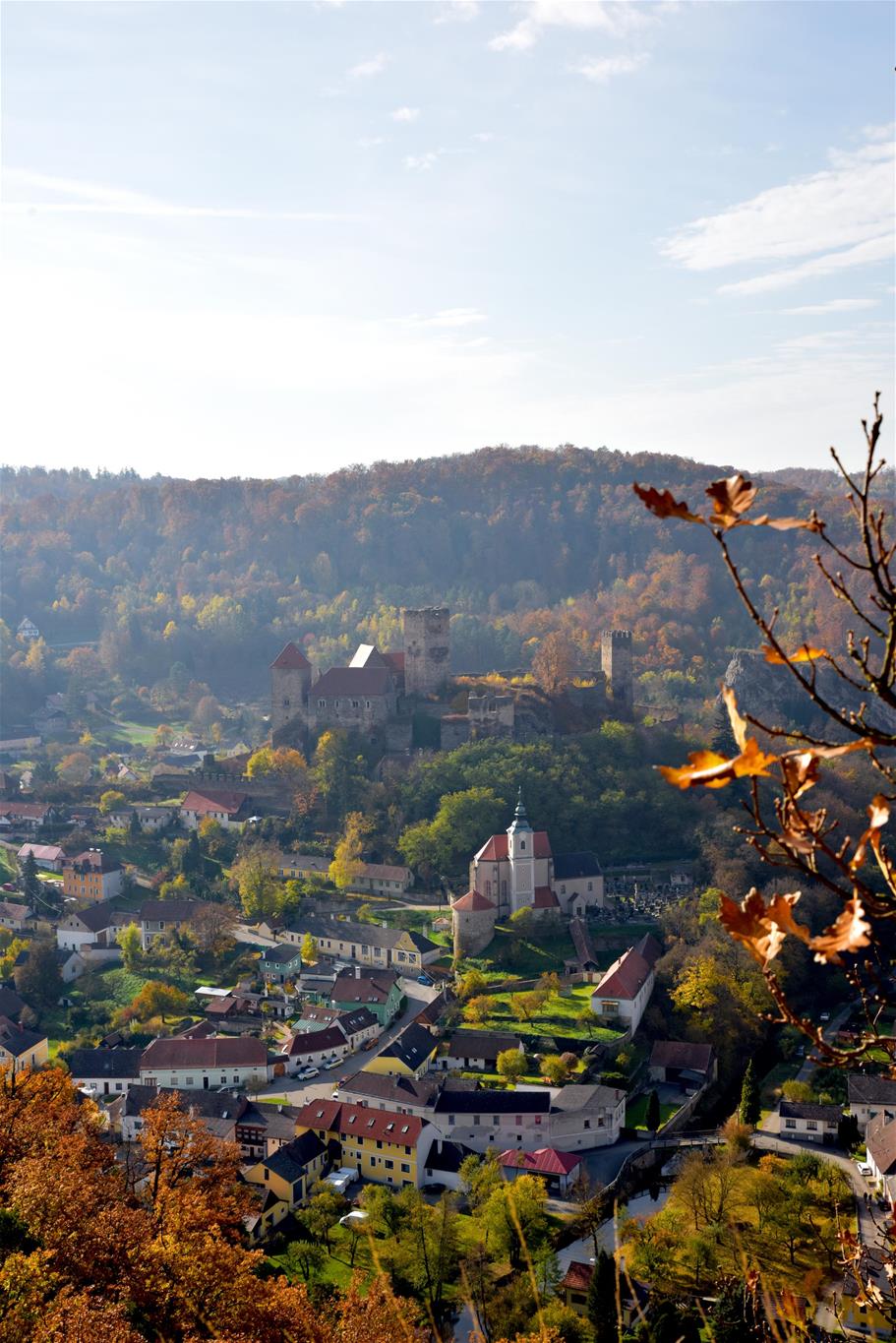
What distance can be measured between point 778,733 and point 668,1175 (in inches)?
845

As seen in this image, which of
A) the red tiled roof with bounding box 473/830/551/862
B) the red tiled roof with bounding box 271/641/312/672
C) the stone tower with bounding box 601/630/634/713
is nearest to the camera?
the red tiled roof with bounding box 473/830/551/862

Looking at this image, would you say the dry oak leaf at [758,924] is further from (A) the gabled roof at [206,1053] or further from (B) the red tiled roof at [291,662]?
(B) the red tiled roof at [291,662]

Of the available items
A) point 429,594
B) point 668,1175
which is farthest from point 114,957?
point 429,594

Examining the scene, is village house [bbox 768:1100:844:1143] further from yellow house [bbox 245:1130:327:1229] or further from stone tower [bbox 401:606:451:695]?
stone tower [bbox 401:606:451:695]

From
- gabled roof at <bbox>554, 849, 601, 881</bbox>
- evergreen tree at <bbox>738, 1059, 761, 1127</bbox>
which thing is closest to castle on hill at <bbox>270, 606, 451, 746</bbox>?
gabled roof at <bbox>554, 849, 601, 881</bbox>

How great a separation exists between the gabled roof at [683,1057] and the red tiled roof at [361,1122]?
6.33m

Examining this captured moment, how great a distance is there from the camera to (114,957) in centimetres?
3275

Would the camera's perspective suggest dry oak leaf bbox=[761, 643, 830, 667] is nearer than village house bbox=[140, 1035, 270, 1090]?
Yes

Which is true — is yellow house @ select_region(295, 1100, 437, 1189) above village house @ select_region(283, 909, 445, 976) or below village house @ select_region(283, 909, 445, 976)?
below

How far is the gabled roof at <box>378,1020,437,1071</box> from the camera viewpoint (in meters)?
25.8

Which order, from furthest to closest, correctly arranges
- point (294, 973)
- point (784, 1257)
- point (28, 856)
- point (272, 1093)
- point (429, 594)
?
point (429, 594) < point (28, 856) < point (294, 973) < point (272, 1093) < point (784, 1257)

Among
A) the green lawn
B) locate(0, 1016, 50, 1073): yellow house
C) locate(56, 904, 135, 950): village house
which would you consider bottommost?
the green lawn

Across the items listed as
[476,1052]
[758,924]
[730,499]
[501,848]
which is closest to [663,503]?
[730,499]

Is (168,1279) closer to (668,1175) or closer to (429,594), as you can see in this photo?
(668,1175)
